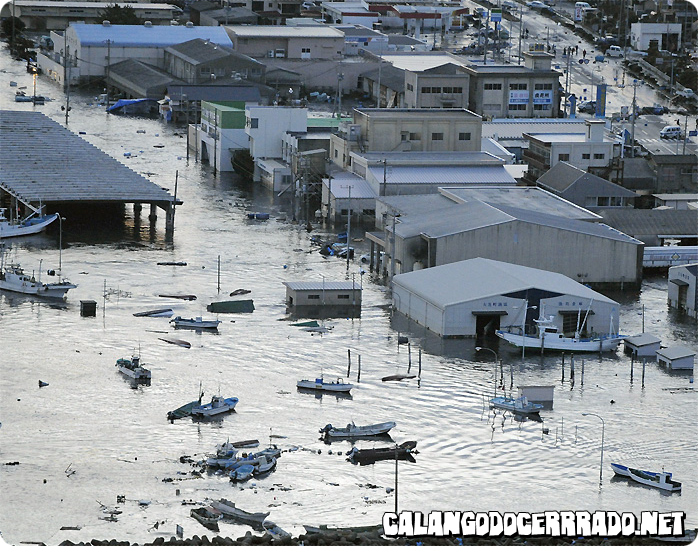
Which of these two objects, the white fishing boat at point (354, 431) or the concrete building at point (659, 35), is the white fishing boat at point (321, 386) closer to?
the white fishing boat at point (354, 431)

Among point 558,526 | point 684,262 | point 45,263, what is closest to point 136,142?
point 45,263

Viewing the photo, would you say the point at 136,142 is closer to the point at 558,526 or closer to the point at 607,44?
the point at 607,44

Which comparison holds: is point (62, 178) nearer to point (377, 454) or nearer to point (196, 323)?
point (196, 323)

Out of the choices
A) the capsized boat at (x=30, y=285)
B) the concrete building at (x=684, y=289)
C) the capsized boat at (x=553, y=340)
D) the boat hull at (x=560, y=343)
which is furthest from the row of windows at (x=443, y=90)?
the boat hull at (x=560, y=343)

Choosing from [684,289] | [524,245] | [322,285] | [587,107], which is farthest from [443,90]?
[322,285]

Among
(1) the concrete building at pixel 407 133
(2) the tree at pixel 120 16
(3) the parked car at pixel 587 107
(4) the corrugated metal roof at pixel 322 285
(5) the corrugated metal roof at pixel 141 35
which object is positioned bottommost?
(4) the corrugated metal roof at pixel 322 285
